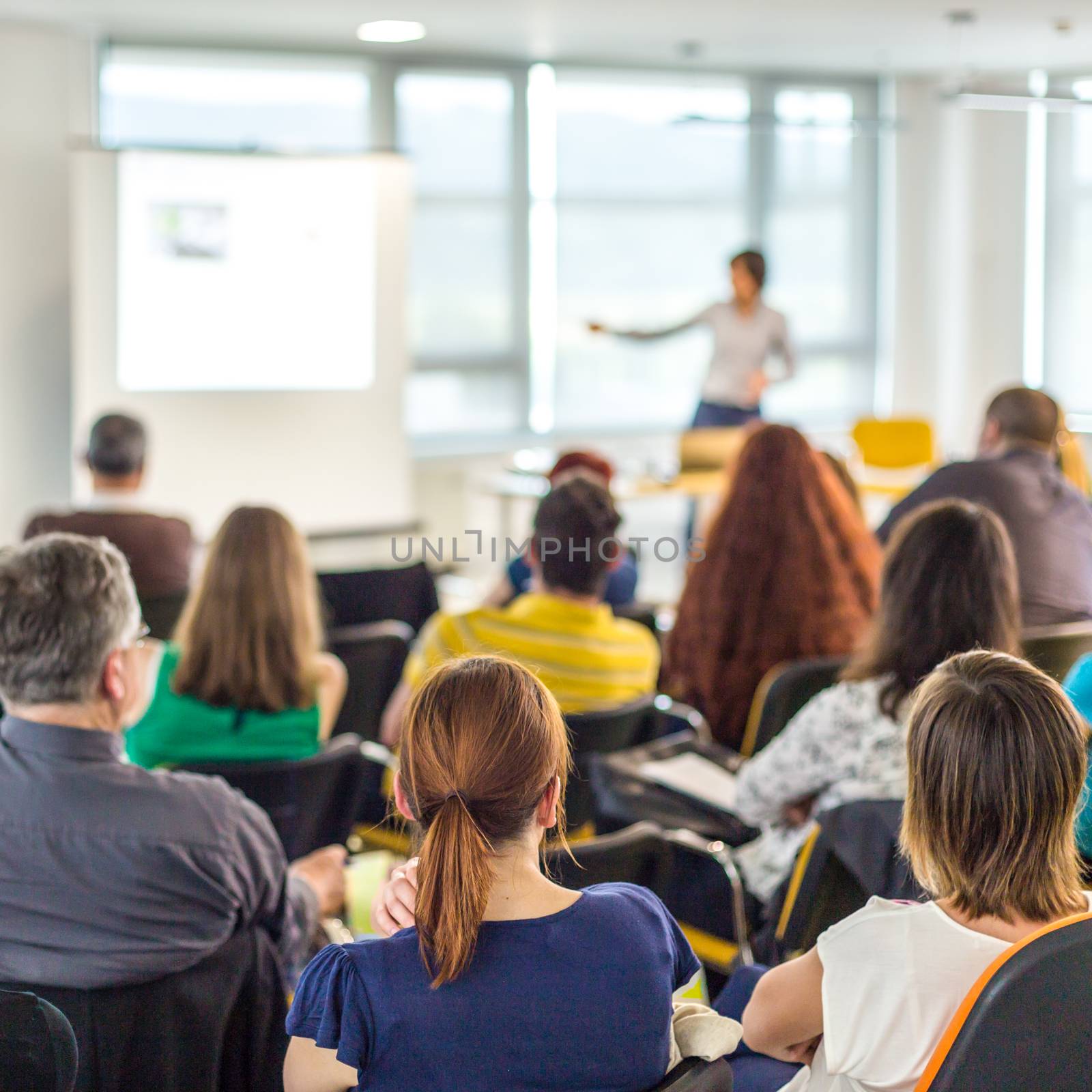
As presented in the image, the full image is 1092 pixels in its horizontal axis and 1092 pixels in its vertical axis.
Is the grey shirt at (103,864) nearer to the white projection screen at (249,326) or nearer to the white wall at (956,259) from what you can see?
the white projection screen at (249,326)

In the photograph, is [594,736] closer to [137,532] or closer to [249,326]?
[137,532]

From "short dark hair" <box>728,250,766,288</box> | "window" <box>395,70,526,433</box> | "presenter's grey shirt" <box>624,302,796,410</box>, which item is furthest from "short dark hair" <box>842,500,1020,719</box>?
"window" <box>395,70,526,433</box>

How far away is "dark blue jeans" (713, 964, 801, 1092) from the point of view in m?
1.62

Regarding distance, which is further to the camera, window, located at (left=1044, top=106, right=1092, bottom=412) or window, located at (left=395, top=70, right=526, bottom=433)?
window, located at (left=1044, top=106, right=1092, bottom=412)

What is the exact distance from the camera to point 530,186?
8.15m

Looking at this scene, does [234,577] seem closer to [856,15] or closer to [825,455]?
[825,455]

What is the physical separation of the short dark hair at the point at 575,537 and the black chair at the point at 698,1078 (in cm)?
154

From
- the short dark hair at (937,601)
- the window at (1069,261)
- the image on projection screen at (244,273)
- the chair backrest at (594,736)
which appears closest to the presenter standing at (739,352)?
the image on projection screen at (244,273)

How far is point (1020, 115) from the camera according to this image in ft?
29.7

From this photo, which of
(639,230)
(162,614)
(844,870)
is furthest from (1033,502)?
(639,230)

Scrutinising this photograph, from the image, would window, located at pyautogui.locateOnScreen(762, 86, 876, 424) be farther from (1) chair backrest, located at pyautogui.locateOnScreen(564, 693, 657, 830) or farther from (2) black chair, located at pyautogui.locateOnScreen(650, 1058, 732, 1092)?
(2) black chair, located at pyautogui.locateOnScreen(650, 1058, 732, 1092)

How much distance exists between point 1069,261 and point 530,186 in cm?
358

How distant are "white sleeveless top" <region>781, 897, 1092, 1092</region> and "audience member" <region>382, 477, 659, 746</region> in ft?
4.63

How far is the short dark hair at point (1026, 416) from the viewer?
11.7 feet
